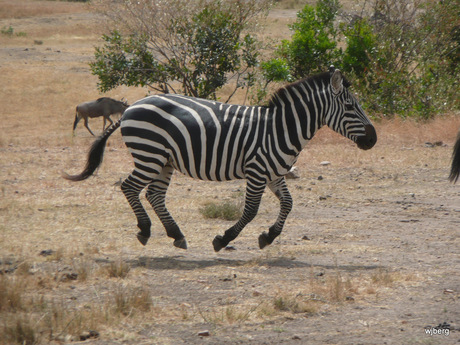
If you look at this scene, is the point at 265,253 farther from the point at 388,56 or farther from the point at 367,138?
the point at 388,56

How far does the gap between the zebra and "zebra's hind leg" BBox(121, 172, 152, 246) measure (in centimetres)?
1

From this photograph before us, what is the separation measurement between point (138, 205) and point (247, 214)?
1.20 m

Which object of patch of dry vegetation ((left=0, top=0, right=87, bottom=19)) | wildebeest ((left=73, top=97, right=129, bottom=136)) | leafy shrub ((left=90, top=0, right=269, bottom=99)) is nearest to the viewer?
leafy shrub ((left=90, top=0, right=269, bottom=99))

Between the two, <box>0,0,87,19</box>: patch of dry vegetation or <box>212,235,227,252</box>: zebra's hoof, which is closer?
<box>212,235,227,252</box>: zebra's hoof

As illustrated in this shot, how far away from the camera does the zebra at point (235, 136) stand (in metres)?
6.91

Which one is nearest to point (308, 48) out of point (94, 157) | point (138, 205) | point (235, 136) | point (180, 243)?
point (94, 157)

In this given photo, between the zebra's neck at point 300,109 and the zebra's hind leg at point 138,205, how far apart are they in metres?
1.61

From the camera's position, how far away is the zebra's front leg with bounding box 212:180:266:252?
22.6 ft

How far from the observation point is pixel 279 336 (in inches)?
178

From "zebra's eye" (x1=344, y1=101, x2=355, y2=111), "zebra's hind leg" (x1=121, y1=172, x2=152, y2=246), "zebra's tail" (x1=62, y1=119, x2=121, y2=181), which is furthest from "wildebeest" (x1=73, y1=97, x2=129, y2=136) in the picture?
"zebra's eye" (x1=344, y1=101, x2=355, y2=111)

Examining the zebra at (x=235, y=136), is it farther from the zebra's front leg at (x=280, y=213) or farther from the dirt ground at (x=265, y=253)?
the dirt ground at (x=265, y=253)

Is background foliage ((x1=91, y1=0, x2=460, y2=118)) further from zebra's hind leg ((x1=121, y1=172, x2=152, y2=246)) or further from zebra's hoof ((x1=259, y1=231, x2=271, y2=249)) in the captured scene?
zebra's hoof ((x1=259, y1=231, x2=271, y2=249))

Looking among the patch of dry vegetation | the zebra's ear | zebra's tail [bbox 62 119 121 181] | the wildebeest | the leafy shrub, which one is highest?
the patch of dry vegetation

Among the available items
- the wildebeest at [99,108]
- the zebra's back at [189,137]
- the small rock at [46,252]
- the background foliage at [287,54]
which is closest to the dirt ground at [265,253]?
the small rock at [46,252]
